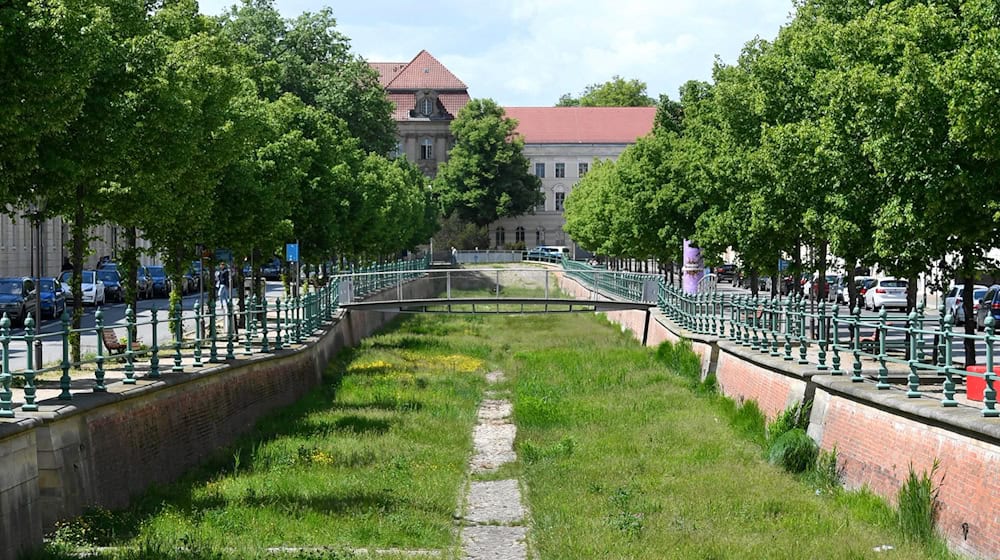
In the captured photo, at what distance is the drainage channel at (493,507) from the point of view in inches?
619

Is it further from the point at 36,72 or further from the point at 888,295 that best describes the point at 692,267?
the point at 36,72

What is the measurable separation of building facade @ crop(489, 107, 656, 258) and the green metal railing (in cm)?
9082

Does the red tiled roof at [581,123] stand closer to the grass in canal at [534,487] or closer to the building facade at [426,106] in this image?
the building facade at [426,106]

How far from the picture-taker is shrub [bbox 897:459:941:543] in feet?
49.0

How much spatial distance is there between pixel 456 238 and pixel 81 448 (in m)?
111

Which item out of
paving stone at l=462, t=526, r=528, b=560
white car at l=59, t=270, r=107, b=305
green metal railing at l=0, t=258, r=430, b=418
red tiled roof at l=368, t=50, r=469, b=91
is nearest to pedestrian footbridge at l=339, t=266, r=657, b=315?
green metal railing at l=0, t=258, r=430, b=418

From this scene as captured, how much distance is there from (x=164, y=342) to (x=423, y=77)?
114 m

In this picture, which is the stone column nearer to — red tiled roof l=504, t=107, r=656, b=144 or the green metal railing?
the green metal railing

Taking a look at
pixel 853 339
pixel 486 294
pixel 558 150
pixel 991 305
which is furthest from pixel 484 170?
pixel 853 339

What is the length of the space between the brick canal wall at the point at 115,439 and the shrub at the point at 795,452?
26.2 ft

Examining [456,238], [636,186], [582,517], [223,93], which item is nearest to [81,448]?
[582,517]

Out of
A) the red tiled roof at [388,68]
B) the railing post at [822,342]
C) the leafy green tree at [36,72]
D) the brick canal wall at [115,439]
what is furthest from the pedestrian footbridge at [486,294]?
the red tiled roof at [388,68]

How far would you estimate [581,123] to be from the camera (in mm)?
144125

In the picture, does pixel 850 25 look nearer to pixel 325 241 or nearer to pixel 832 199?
pixel 832 199
